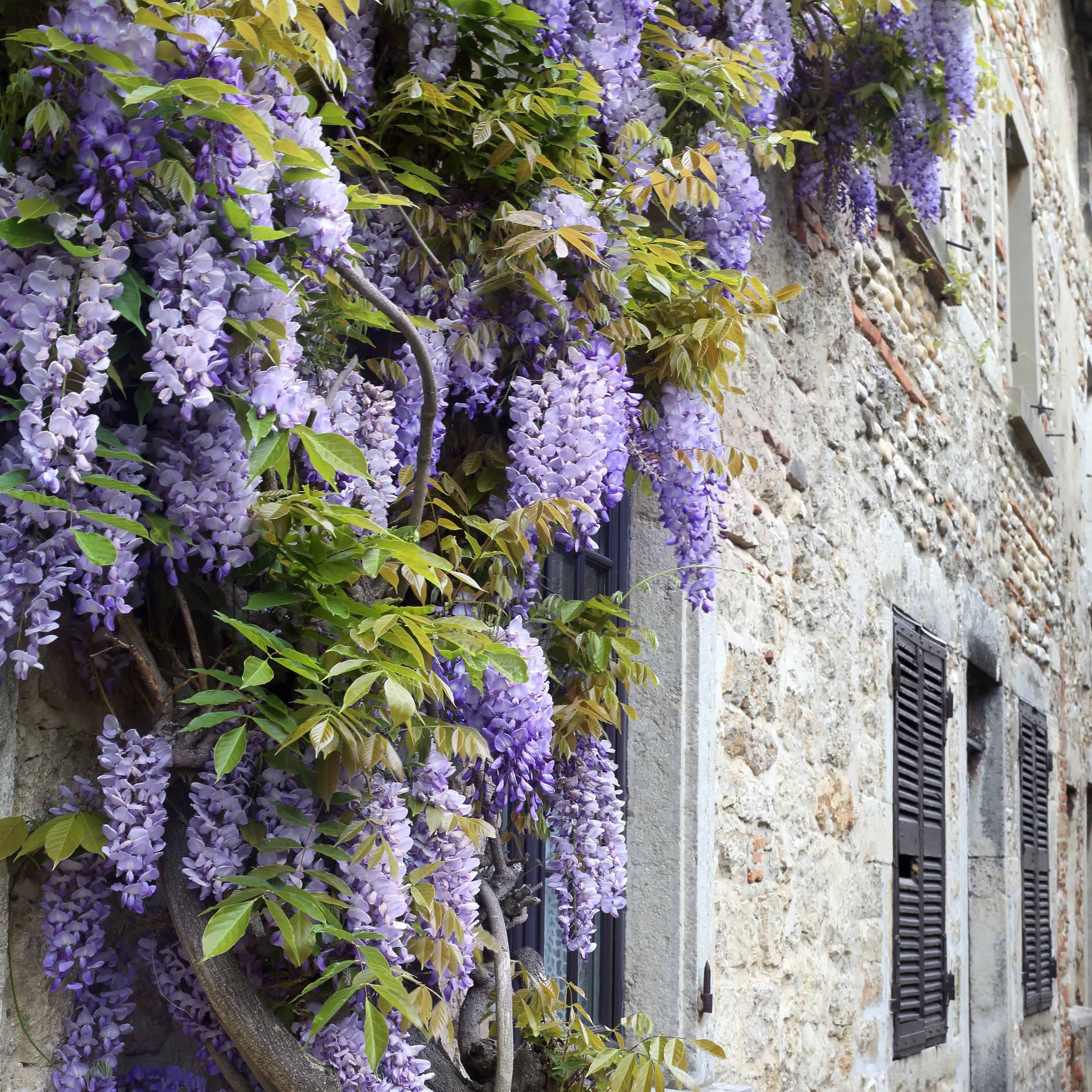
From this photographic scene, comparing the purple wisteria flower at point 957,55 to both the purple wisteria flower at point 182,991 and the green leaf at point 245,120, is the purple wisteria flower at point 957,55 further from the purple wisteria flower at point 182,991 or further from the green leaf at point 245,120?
the purple wisteria flower at point 182,991

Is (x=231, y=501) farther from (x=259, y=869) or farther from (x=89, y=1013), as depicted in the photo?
(x=89, y=1013)

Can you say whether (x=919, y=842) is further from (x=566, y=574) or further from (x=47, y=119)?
(x=47, y=119)

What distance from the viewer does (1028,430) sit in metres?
6.84

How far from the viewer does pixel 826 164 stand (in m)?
3.58

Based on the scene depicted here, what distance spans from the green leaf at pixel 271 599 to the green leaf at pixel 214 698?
10 cm

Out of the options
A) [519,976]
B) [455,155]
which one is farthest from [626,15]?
[519,976]

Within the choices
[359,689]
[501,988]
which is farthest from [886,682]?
[359,689]

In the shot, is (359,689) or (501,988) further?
(501,988)

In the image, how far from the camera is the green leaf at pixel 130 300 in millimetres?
1229

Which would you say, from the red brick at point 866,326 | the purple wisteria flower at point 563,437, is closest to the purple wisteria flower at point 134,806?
the purple wisteria flower at point 563,437

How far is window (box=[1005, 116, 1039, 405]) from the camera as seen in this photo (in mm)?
7281

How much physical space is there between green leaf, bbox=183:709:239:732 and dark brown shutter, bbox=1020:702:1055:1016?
6.12 m

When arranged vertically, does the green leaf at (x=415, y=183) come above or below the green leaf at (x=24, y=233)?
above

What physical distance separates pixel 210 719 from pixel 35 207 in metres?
0.54
